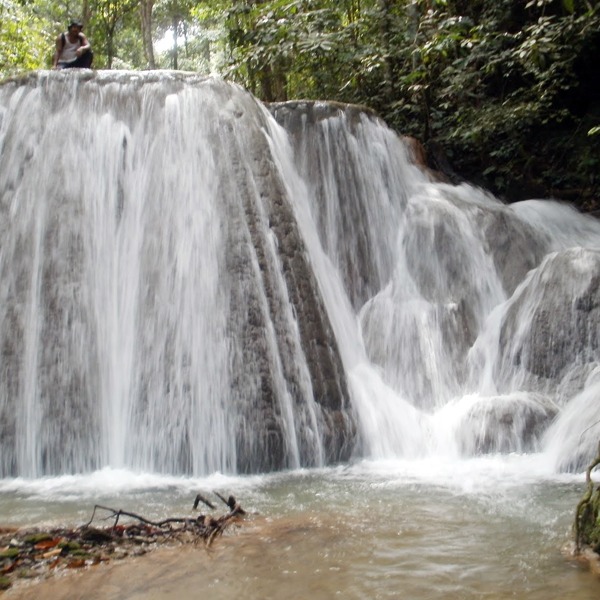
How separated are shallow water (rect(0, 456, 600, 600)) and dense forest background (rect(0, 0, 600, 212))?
6853 mm

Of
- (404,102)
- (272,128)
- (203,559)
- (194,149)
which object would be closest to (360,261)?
(272,128)

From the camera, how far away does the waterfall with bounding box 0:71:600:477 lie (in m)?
6.43

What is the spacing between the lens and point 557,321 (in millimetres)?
7652

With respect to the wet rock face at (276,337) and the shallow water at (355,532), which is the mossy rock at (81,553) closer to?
the shallow water at (355,532)

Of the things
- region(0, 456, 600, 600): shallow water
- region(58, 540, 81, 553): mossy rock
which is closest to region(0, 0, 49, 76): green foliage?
region(0, 456, 600, 600): shallow water

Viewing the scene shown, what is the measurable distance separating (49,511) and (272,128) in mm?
5961

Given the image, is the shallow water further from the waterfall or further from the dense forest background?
the dense forest background

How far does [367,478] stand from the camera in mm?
5660

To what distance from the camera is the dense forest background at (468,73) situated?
1105 centimetres

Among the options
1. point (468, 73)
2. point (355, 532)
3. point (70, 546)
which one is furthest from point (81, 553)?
point (468, 73)

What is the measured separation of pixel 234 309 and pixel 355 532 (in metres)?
3.16

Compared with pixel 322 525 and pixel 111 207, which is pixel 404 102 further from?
pixel 322 525

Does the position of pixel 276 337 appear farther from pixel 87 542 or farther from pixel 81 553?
pixel 81 553

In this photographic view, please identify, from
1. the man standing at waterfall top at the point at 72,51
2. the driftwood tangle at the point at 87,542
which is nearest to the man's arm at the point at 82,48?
the man standing at waterfall top at the point at 72,51
